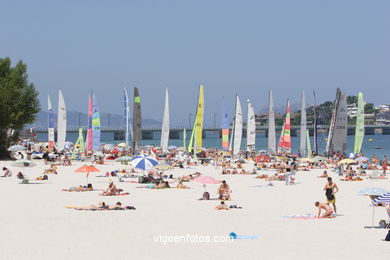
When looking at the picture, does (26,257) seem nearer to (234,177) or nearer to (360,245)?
(360,245)

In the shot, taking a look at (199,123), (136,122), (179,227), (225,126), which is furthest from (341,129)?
(179,227)

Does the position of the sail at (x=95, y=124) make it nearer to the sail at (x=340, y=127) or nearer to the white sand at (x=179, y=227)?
the sail at (x=340, y=127)

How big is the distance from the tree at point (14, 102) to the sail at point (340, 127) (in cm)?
2291

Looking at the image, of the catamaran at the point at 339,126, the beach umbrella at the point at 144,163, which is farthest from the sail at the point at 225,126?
the beach umbrella at the point at 144,163

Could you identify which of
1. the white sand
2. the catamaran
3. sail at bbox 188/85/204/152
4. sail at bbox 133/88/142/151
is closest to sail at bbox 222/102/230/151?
sail at bbox 188/85/204/152

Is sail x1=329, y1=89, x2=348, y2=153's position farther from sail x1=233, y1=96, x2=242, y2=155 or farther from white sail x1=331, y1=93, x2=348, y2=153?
sail x1=233, y1=96, x2=242, y2=155

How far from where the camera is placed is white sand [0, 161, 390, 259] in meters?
13.0

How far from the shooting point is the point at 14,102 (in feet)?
161

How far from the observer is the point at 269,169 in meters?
44.2

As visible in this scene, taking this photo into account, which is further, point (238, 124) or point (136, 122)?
point (238, 124)

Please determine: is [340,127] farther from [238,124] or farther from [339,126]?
[238,124]

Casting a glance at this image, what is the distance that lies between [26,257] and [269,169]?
108 feet

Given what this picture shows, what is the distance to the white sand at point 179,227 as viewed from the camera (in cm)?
1296

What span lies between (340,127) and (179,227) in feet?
120
